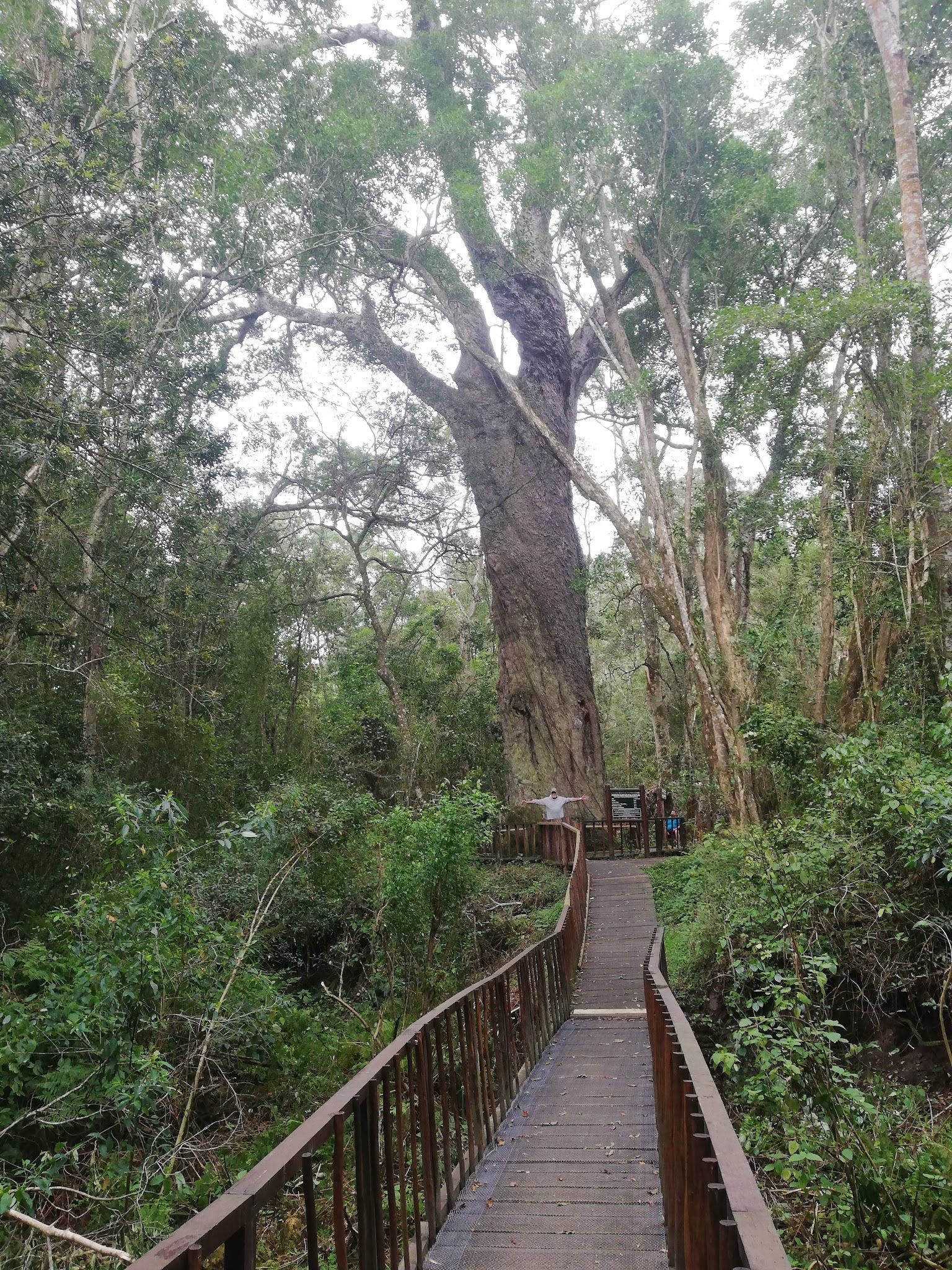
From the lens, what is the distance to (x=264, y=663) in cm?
1873

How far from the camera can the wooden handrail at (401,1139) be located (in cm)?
183

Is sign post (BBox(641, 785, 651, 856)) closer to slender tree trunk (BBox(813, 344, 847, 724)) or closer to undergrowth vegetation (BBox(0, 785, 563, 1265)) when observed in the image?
slender tree trunk (BBox(813, 344, 847, 724))

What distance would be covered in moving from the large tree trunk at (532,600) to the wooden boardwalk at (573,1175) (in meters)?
11.8

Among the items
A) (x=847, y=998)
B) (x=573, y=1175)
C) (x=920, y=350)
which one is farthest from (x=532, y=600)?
(x=573, y=1175)

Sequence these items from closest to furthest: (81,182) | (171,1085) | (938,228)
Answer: (171,1085)
(81,182)
(938,228)

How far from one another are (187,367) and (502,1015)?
869 cm

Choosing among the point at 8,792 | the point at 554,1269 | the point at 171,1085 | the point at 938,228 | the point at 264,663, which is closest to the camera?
the point at 554,1269

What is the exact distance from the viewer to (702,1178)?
236 centimetres

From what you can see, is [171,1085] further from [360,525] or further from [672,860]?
[360,525]

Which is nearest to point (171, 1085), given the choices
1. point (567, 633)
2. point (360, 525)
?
point (567, 633)

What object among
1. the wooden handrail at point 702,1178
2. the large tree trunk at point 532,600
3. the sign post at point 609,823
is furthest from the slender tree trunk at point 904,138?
the sign post at point 609,823

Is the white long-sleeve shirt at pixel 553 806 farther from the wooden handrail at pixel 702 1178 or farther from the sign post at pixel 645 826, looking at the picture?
the wooden handrail at pixel 702 1178

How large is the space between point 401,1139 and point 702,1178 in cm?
136

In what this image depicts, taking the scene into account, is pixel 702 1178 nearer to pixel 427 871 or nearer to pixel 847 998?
pixel 847 998
